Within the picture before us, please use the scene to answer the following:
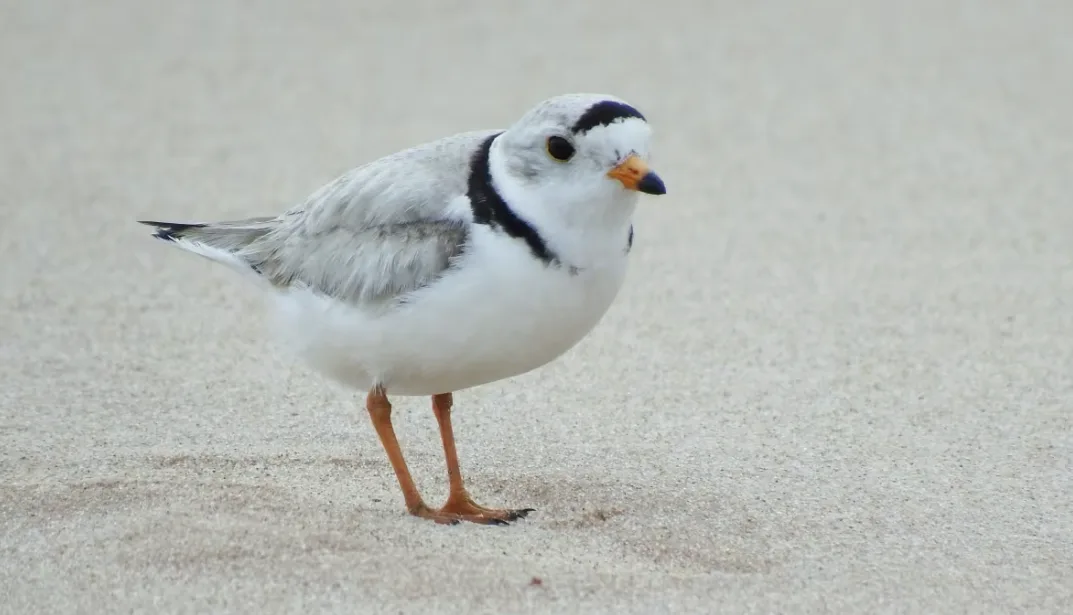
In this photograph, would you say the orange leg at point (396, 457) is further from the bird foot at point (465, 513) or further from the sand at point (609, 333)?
the sand at point (609, 333)

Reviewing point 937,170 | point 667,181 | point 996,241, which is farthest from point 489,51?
point 996,241

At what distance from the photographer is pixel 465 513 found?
12.6ft

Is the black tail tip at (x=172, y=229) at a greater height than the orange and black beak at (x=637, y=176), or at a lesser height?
lesser

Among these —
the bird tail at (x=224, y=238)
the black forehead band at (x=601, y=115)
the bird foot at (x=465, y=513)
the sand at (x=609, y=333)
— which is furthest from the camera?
the bird tail at (x=224, y=238)

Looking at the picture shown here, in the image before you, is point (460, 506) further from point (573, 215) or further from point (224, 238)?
point (224, 238)

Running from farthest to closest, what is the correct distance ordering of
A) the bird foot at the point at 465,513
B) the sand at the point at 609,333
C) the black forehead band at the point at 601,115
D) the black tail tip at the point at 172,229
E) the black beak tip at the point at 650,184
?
→ the black tail tip at the point at 172,229, the bird foot at the point at 465,513, the sand at the point at 609,333, the black forehead band at the point at 601,115, the black beak tip at the point at 650,184

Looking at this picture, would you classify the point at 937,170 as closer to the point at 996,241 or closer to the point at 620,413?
the point at 996,241

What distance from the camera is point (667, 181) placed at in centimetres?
700

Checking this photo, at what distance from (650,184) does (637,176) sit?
0.05m

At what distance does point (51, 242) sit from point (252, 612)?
3.58 metres

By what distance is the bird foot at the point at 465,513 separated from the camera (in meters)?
3.79

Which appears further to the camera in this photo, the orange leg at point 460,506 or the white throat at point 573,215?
the orange leg at point 460,506

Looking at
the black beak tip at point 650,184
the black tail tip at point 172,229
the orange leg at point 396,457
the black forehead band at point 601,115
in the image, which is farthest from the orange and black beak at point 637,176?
the black tail tip at point 172,229

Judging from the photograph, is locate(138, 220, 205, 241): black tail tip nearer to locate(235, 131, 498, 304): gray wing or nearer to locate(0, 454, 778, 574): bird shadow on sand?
locate(235, 131, 498, 304): gray wing
